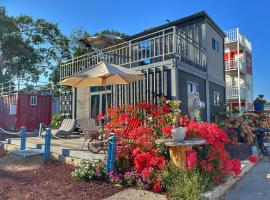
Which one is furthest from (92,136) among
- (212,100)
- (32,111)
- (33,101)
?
(33,101)

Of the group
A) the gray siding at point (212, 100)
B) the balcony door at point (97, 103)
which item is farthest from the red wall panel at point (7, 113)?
the gray siding at point (212, 100)

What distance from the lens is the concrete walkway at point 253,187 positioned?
5.53m

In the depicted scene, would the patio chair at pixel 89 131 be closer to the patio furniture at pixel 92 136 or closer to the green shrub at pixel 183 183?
the patio furniture at pixel 92 136

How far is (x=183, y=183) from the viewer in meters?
4.81

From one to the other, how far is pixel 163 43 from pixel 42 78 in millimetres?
25632

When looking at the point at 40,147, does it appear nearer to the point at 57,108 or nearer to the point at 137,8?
the point at 137,8

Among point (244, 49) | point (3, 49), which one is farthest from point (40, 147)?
point (244, 49)

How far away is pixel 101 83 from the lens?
31.2 ft

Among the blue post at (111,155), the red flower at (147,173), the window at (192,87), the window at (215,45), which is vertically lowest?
the red flower at (147,173)

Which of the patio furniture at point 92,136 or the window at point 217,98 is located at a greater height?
the window at point 217,98

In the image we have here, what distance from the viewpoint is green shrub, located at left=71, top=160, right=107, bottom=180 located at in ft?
19.3

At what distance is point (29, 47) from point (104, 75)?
25488mm

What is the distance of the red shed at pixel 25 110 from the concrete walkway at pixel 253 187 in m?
14.9

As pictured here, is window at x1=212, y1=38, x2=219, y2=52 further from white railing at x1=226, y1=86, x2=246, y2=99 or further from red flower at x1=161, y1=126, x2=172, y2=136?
white railing at x1=226, y1=86, x2=246, y2=99
